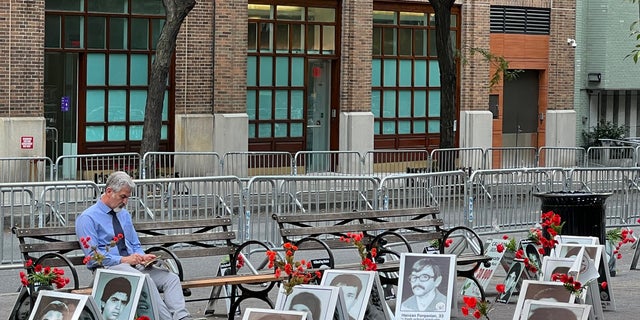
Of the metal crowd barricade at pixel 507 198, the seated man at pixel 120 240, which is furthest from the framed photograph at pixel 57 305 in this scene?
the metal crowd barricade at pixel 507 198

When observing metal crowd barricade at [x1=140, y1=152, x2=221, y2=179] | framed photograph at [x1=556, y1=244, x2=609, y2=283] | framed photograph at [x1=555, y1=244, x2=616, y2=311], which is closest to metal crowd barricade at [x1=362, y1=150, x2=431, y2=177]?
metal crowd barricade at [x1=140, y1=152, x2=221, y2=179]

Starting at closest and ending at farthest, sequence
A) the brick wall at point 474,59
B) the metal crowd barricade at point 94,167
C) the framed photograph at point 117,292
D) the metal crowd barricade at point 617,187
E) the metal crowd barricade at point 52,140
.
→ the framed photograph at point 117,292, the metal crowd barricade at point 617,187, the metal crowd barricade at point 94,167, the metal crowd barricade at point 52,140, the brick wall at point 474,59

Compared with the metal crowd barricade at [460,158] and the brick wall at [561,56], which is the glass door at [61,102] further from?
the brick wall at [561,56]

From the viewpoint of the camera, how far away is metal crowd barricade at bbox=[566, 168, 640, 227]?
1934 cm

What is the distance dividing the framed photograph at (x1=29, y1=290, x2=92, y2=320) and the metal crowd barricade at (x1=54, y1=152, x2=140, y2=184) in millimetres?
14871

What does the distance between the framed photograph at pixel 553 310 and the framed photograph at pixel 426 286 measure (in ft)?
4.83

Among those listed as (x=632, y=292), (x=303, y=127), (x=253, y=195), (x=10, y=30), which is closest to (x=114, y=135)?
(x=10, y=30)

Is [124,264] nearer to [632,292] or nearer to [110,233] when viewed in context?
[110,233]

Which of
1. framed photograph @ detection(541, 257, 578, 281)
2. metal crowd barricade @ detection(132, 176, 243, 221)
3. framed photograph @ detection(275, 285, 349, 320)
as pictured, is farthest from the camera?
metal crowd barricade @ detection(132, 176, 243, 221)

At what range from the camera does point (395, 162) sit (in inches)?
1210

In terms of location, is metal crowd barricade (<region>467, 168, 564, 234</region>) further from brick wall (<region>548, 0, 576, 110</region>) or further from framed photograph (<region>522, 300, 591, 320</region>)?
brick wall (<region>548, 0, 576, 110</region>)

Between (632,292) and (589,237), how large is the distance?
5.26ft

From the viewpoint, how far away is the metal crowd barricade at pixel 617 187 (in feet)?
63.5

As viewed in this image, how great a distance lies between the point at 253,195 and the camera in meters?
16.3
